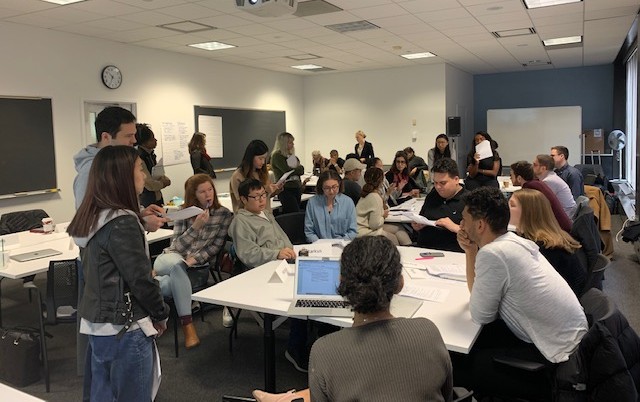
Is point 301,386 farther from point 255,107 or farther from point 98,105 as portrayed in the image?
point 255,107

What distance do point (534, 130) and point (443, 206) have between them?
9.26 metres

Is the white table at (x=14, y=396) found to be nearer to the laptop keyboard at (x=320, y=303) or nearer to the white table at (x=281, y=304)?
the white table at (x=281, y=304)

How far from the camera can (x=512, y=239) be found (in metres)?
2.16

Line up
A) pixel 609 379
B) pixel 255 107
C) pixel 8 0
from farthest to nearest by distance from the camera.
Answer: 1. pixel 255 107
2. pixel 8 0
3. pixel 609 379

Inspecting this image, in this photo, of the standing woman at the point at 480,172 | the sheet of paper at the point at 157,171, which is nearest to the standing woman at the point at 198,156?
the sheet of paper at the point at 157,171

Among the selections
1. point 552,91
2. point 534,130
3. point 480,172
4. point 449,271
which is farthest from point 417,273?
point 552,91

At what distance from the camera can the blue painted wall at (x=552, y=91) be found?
11.9 m

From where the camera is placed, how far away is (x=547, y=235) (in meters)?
2.73

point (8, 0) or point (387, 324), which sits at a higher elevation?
point (8, 0)

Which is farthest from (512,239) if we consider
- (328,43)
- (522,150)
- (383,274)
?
(522,150)

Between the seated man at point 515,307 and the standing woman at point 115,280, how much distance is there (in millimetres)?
1382

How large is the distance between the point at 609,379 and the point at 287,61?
8.49 metres

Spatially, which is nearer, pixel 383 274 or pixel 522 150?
pixel 383 274

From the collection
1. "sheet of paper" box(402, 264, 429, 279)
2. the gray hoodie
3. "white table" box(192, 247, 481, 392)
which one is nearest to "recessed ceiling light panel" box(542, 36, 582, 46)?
"white table" box(192, 247, 481, 392)
